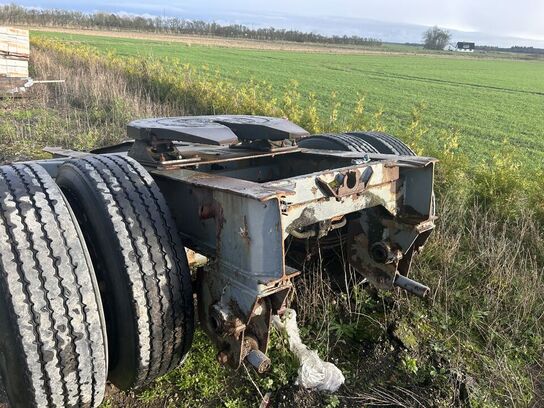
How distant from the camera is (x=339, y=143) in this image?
3832 mm

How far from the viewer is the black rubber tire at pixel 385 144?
3910mm

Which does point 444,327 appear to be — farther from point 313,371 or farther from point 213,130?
point 213,130

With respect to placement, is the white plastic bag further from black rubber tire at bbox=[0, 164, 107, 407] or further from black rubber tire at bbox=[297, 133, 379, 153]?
black rubber tire at bbox=[297, 133, 379, 153]

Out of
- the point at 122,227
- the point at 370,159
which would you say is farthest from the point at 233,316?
the point at 370,159

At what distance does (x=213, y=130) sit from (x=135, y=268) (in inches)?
37.7

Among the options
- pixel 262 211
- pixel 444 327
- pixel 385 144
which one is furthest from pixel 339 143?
pixel 262 211

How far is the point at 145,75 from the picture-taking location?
12594mm

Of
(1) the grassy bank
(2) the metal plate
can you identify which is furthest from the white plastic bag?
(2) the metal plate

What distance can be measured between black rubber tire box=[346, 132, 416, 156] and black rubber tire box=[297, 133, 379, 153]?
0.07 meters

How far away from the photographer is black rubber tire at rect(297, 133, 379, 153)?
3773 mm

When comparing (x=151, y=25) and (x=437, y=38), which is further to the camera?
(x=437, y=38)

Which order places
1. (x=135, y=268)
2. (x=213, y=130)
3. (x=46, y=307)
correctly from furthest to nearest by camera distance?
(x=213, y=130) → (x=135, y=268) → (x=46, y=307)

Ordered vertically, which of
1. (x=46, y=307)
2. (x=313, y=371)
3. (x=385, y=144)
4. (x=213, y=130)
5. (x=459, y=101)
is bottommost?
(x=313, y=371)

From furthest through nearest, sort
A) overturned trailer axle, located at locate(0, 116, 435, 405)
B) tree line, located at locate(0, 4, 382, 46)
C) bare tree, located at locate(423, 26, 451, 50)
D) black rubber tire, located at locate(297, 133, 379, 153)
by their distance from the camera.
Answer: bare tree, located at locate(423, 26, 451, 50) → tree line, located at locate(0, 4, 382, 46) → black rubber tire, located at locate(297, 133, 379, 153) → overturned trailer axle, located at locate(0, 116, 435, 405)
